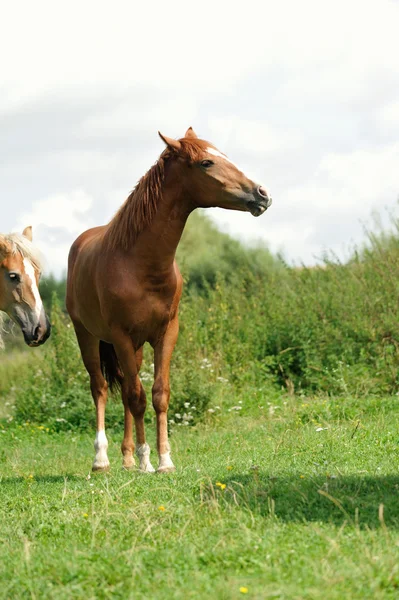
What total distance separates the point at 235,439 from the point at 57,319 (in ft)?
16.5

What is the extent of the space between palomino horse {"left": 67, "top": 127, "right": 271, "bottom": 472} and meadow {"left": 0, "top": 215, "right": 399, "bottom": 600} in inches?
33.4

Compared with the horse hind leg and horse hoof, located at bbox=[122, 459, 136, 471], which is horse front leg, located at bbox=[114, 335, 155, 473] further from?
the horse hind leg

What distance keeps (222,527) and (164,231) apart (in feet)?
9.72

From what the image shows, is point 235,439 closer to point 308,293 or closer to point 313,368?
point 313,368

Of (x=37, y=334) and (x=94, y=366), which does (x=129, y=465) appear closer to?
(x=94, y=366)

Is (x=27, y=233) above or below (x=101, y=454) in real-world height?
above

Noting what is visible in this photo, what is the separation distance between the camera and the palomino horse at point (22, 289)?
267 inches

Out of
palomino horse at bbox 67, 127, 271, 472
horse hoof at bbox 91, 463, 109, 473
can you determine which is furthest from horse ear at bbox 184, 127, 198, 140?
horse hoof at bbox 91, 463, 109, 473

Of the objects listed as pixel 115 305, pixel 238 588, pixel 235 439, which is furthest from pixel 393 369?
pixel 238 588

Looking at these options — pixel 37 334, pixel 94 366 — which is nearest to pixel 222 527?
pixel 37 334

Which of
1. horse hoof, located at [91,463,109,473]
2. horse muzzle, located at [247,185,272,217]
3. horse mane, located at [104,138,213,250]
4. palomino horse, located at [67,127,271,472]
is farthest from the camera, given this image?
horse hoof, located at [91,463,109,473]

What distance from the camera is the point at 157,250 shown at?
667 cm

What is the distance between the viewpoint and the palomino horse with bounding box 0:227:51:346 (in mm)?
6793

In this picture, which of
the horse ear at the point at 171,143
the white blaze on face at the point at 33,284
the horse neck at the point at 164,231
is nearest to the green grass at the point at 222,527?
the white blaze on face at the point at 33,284
